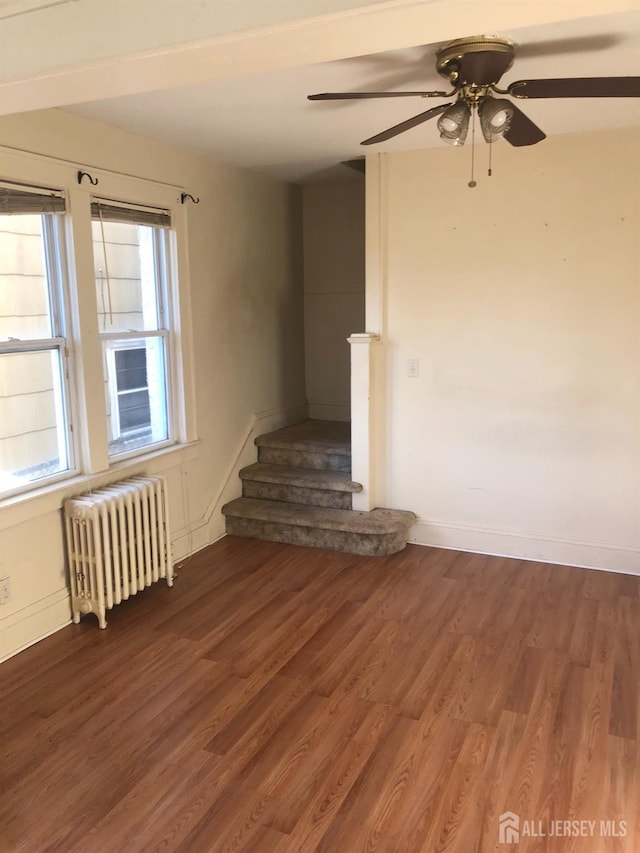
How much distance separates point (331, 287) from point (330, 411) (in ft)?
3.52

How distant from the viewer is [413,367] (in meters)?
4.33

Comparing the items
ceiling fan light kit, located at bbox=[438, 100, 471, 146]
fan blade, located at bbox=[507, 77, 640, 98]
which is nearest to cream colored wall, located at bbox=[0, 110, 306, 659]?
ceiling fan light kit, located at bbox=[438, 100, 471, 146]

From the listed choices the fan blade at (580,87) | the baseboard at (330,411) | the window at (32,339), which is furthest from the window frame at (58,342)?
the baseboard at (330,411)

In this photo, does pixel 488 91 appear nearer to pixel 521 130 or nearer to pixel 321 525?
pixel 521 130

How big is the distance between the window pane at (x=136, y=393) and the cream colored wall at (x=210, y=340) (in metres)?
0.17

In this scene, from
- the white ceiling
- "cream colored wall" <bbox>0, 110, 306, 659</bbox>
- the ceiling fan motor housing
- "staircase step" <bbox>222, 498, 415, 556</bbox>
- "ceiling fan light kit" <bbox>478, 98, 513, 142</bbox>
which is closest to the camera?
the white ceiling

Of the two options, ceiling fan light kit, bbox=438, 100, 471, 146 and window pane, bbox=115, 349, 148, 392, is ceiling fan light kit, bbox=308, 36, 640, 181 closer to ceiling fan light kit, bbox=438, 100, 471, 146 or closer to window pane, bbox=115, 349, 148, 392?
ceiling fan light kit, bbox=438, 100, 471, 146

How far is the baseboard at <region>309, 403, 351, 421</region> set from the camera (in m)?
5.76

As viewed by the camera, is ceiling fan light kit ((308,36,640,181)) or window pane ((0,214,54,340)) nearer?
ceiling fan light kit ((308,36,640,181))

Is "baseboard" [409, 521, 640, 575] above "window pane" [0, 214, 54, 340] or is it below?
below

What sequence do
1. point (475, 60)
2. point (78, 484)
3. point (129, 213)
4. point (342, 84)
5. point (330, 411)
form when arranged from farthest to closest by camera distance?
point (330, 411) < point (129, 213) < point (78, 484) < point (342, 84) < point (475, 60)

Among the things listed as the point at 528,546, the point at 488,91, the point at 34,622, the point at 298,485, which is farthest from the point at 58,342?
the point at 528,546

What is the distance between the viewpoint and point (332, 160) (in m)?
4.34

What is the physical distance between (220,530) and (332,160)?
8.67 feet
